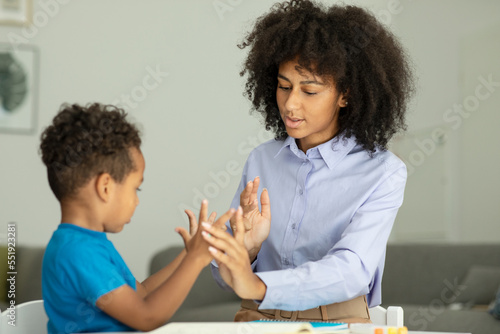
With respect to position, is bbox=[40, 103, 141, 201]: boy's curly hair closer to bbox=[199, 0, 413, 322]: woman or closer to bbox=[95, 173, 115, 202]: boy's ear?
bbox=[95, 173, 115, 202]: boy's ear

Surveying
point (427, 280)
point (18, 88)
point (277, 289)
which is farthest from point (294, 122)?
point (18, 88)

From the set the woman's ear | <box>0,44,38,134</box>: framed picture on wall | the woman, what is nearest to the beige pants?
the woman

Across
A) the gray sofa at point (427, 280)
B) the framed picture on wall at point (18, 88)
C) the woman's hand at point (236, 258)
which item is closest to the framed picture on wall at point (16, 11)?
the framed picture on wall at point (18, 88)

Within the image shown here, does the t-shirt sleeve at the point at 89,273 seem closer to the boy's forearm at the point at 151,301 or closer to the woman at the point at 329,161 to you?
the boy's forearm at the point at 151,301

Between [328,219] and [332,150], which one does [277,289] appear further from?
[332,150]

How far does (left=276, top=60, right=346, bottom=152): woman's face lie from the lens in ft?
5.12

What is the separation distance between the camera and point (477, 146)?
486 cm

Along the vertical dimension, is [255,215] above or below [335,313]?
above

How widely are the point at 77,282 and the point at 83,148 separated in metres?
0.26

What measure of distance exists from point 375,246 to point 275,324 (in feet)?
1.30

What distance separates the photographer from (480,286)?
11.7 feet

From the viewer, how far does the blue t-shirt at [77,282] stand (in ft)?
3.80

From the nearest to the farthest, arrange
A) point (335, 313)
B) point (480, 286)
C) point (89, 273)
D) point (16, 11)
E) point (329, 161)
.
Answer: point (89, 273) < point (335, 313) < point (329, 161) < point (480, 286) < point (16, 11)

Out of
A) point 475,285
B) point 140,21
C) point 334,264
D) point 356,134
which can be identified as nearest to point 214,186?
point 140,21
